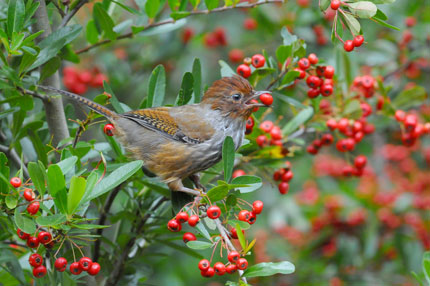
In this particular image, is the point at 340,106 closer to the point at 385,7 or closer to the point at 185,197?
the point at 185,197

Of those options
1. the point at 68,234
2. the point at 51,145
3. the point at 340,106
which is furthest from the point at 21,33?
the point at 340,106

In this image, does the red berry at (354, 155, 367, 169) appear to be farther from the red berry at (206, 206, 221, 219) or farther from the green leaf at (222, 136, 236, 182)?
the red berry at (206, 206, 221, 219)

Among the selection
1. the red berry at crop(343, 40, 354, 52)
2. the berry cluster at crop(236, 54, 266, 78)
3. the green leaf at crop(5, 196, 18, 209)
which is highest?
the red berry at crop(343, 40, 354, 52)

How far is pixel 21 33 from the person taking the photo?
3.02 m

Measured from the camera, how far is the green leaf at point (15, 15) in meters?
2.93

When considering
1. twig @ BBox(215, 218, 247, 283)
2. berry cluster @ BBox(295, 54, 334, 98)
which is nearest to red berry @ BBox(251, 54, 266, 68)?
berry cluster @ BBox(295, 54, 334, 98)

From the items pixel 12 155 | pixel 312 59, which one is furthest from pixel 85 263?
pixel 312 59

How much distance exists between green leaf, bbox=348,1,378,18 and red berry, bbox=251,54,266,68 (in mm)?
777

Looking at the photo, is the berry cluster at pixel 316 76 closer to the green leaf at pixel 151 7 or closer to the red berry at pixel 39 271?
the green leaf at pixel 151 7

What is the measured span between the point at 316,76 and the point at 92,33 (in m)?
1.58

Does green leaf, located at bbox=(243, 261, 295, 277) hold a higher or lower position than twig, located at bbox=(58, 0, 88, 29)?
lower

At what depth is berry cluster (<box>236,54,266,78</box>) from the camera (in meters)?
3.62

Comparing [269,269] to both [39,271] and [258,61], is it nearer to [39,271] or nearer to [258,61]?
[39,271]

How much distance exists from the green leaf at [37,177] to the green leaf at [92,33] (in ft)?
5.18
